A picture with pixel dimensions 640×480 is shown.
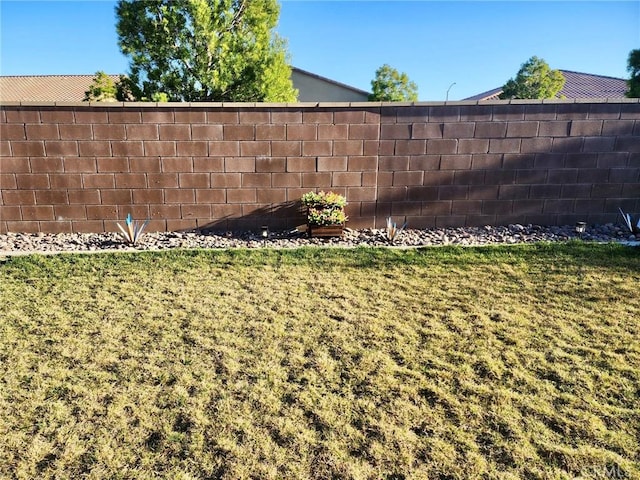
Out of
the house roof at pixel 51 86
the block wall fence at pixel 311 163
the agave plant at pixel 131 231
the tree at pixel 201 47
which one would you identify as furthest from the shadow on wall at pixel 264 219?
the house roof at pixel 51 86

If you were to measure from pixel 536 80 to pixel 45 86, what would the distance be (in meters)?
28.5

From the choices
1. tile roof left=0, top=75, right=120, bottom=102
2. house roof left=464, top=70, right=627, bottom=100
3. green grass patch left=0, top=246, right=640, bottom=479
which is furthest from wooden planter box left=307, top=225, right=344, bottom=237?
tile roof left=0, top=75, right=120, bottom=102

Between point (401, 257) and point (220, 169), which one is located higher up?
point (220, 169)

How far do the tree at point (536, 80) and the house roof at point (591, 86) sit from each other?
615 centimetres

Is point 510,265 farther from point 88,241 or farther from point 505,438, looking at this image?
point 88,241

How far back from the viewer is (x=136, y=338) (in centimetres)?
316

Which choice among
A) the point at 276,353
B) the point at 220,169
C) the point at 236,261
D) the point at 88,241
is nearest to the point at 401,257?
the point at 236,261

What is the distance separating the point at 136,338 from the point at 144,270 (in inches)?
64.7

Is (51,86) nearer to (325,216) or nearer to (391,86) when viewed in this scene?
(391,86)

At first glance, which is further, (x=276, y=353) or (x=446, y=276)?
(x=446, y=276)

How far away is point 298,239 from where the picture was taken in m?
5.80

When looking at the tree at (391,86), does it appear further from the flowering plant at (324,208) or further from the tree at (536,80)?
the flowering plant at (324,208)

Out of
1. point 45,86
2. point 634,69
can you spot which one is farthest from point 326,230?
point 45,86

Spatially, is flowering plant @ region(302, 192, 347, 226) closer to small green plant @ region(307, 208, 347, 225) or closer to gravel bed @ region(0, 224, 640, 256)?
small green plant @ region(307, 208, 347, 225)
